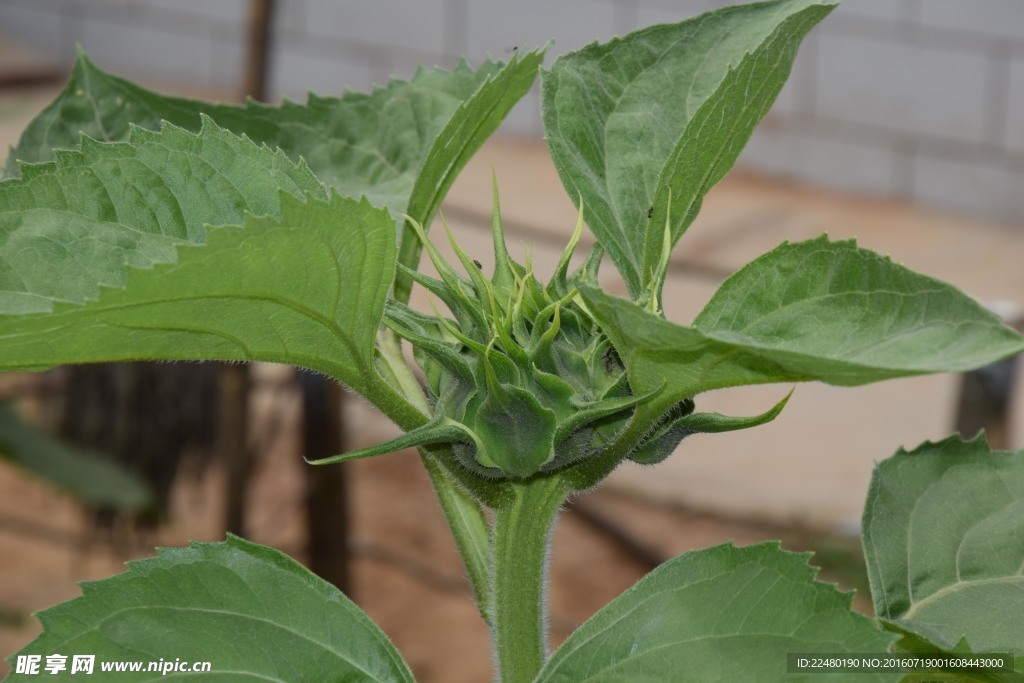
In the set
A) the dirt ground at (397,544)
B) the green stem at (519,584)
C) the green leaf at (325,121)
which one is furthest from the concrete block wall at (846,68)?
the green stem at (519,584)

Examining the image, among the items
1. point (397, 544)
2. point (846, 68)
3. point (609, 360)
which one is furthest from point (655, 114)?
point (846, 68)

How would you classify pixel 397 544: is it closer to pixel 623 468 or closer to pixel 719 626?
pixel 623 468

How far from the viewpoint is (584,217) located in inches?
18.9

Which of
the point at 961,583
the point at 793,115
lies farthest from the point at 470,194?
the point at 961,583

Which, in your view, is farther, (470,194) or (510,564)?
(470,194)

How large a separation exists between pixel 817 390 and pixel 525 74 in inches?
93.1

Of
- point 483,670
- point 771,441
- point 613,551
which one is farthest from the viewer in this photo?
point 771,441

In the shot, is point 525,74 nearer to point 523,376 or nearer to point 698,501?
point 523,376

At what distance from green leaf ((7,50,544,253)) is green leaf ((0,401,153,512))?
1049 mm

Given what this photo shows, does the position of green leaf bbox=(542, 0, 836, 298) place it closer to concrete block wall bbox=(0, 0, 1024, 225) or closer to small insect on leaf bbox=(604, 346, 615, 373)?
small insect on leaf bbox=(604, 346, 615, 373)

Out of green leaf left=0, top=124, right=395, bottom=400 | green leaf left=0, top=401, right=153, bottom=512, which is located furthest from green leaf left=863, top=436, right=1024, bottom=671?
green leaf left=0, top=401, right=153, bottom=512

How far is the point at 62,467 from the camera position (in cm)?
163

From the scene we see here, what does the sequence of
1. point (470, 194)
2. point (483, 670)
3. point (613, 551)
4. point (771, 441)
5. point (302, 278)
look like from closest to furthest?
point (302, 278), point (483, 670), point (613, 551), point (771, 441), point (470, 194)

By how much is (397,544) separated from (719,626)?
2211 mm
